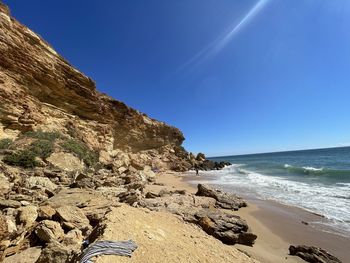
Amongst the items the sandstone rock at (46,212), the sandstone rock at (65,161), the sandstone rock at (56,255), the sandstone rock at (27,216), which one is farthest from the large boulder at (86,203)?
the sandstone rock at (65,161)

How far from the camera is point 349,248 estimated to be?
717cm

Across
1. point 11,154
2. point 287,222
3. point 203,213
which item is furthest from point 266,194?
point 11,154

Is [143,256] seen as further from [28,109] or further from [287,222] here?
[28,109]

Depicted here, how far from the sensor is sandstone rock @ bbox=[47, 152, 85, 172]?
14922mm

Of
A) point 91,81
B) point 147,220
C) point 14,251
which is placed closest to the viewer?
point 14,251

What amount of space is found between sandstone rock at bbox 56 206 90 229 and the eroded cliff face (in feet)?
45.6

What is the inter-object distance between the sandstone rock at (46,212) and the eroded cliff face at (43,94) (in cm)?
1362

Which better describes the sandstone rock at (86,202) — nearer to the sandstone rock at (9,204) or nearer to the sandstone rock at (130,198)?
the sandstone rock at (9,204)

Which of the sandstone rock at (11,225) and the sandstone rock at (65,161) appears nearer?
the sandstone rock at (11,225)

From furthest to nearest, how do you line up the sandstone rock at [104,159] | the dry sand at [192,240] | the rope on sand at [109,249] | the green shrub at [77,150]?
the sandstone rock at [104,159] → the green shrub at [77,150] → the dry sand at [192,240] → the rope on sand at [109,249]

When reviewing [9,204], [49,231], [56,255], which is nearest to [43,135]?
[9,204]

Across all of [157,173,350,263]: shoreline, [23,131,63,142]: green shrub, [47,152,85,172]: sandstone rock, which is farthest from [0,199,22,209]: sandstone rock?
[23,131,63,142]: green shrub

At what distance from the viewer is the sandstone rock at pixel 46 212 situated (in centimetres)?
543

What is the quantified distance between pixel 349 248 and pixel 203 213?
4830mm
